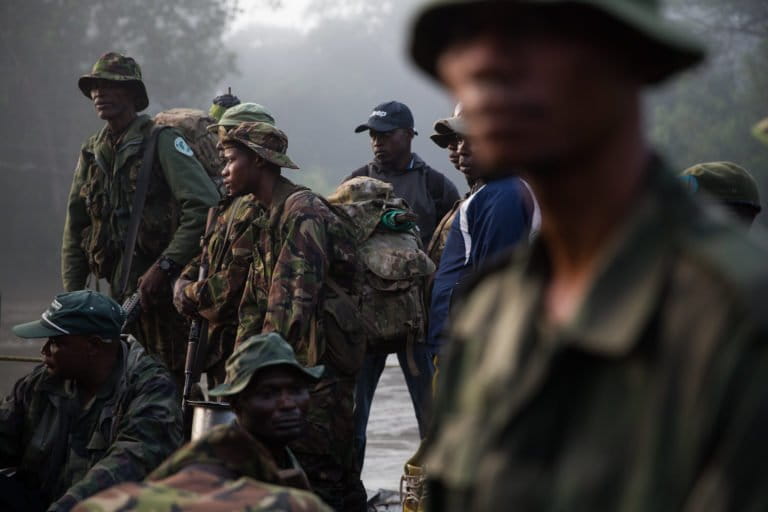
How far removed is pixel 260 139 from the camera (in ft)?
18.7

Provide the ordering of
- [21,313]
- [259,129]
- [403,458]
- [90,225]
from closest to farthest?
[259,129] < [90,225] < [403,458] < [21,313]

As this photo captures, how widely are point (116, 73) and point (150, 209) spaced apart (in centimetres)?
77

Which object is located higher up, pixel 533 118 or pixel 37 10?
pixel 37 10

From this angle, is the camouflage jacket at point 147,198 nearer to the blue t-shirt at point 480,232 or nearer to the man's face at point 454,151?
the man's face at point 454,151

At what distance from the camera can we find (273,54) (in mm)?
73500

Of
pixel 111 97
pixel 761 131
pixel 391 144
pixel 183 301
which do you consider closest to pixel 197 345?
pixel 183 301

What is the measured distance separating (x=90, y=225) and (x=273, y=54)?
6755 cm

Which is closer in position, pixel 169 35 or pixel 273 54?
pixel 169 35

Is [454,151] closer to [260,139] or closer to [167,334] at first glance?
[260,139]

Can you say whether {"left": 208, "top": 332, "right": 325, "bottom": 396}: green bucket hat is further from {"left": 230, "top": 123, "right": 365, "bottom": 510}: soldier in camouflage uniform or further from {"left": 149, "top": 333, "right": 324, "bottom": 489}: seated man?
{"left": 230, "top": 123, "right": 365, "bottom": 510}: soldier in camouflage uniform

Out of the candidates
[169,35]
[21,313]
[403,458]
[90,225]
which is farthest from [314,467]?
[169,35]

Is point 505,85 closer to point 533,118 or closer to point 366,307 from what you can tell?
point 533,118

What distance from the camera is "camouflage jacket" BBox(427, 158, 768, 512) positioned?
110 centimetres

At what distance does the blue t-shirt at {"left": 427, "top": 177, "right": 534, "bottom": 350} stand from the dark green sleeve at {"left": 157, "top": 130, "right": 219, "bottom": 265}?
155cm
